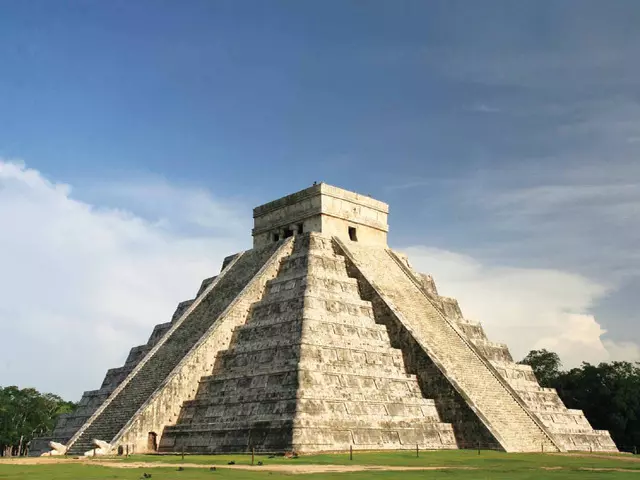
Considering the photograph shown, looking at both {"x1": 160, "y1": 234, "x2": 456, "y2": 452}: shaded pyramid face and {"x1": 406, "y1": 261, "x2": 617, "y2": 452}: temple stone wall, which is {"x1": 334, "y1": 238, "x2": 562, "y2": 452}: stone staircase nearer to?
{"x1": 406, "y1": 261, "x2": 617, "y2": 452}: temple stone wall

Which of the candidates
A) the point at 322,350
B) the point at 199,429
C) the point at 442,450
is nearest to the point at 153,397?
the point at 199,429

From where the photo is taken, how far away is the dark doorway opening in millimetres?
25922

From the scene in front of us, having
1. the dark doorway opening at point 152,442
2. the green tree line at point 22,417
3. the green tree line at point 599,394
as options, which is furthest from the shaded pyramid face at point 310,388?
the green tree line at point 22,417

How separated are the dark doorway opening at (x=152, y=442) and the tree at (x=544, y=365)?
99.8 feet

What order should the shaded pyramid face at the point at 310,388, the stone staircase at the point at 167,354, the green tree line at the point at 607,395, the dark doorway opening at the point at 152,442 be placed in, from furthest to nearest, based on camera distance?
the green tree line at the point at 607,395, the stone staircase at the point at 167,354, the dark doorway opening at the point at 152,442, the shaded pyramid face at the point at 310,388

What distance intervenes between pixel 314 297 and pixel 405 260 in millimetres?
10734

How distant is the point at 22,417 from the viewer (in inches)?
2402

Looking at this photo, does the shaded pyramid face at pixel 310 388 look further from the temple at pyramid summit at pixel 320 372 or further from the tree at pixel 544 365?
the tree at pixel 544 365

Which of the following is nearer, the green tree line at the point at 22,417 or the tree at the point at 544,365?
the tree at the point at 544,365

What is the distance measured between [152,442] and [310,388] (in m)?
6.53

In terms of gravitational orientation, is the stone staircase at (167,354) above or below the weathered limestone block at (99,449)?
above

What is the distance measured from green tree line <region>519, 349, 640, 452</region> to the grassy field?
74.7 ft

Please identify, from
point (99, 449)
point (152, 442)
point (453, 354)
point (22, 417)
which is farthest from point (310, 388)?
point (22, 417)

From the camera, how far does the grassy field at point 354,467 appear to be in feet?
49.8
